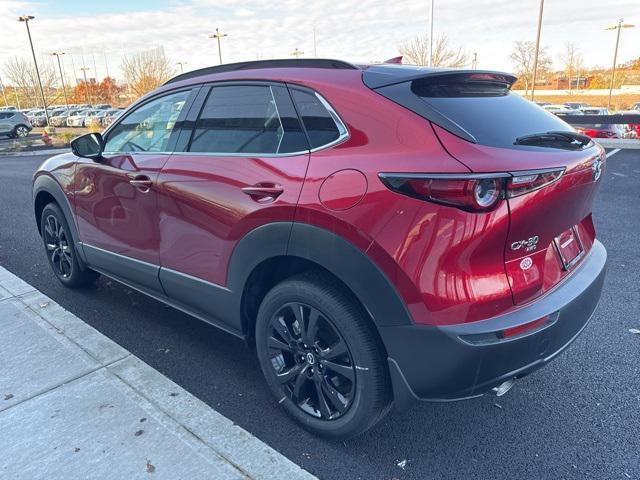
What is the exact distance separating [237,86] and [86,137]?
154 cm

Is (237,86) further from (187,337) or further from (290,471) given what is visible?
(290,471)

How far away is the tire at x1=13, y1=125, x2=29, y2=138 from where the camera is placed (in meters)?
30.5

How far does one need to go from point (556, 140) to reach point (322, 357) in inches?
58.4

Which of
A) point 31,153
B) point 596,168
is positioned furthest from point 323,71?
point 31,153

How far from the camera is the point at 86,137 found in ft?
12.0

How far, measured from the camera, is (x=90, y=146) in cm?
362

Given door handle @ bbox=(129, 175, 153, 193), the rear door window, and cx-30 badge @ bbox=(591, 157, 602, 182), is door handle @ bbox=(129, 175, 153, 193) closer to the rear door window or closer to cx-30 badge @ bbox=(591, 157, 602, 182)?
the rear door window

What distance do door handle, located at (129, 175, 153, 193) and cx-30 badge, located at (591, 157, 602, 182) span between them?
245cm

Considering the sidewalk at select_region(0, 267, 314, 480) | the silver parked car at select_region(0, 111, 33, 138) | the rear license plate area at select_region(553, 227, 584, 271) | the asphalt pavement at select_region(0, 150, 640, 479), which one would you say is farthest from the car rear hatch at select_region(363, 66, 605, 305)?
the silver parked car at select_region(0, 111, 33, 138)

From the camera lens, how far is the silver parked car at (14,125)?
2980 centimetres

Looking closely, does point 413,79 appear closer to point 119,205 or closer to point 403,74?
point 403,74

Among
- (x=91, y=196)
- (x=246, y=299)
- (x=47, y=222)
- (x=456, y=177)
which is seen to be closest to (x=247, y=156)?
(x=246, y=299)

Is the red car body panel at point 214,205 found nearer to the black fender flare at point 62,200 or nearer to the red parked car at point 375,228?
the red parked car at point 375,228

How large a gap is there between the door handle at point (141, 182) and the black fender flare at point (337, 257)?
0.96 metres
